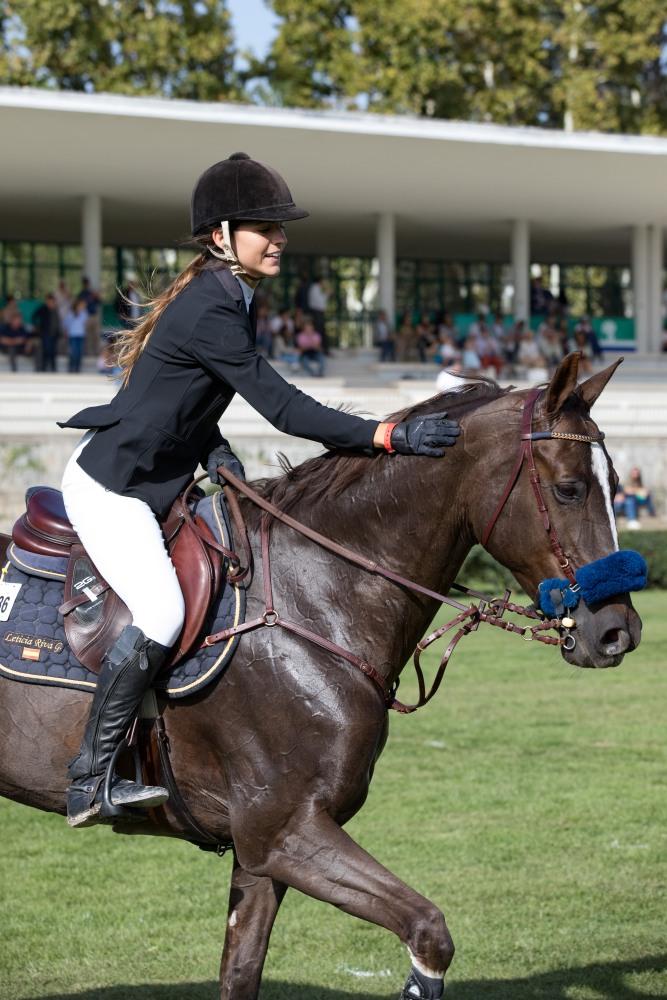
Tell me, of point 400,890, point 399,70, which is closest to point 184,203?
point 399,70

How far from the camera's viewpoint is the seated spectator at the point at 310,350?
103ft

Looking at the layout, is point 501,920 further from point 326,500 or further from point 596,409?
point 596,409

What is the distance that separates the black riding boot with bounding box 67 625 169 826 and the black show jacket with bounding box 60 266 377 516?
519 millimetres

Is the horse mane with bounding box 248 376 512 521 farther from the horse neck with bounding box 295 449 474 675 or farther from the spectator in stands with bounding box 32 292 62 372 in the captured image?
the spectator in stands with bounding box 32 292 62 372

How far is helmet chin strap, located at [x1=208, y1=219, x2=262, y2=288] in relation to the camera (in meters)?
4.70

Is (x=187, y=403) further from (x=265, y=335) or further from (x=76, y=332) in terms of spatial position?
(x=265, y=335)

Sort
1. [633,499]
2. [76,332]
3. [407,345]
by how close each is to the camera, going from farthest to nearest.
Result: 1. [407,345]
2. [76,332]
3. [633,499]

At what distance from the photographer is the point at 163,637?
4500 millimetres

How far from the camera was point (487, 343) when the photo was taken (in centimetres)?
3325

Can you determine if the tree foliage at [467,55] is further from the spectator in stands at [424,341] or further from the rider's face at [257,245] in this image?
the rider's face at [257,245]

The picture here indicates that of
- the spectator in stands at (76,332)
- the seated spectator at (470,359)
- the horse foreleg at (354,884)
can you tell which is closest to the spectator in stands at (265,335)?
the spectator in stands at (76,332)

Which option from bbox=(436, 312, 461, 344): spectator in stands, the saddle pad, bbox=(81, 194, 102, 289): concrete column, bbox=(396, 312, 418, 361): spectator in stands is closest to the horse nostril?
the saddle pad

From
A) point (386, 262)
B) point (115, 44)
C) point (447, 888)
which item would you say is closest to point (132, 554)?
point (447, 888)

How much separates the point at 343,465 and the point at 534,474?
0.72 metres
